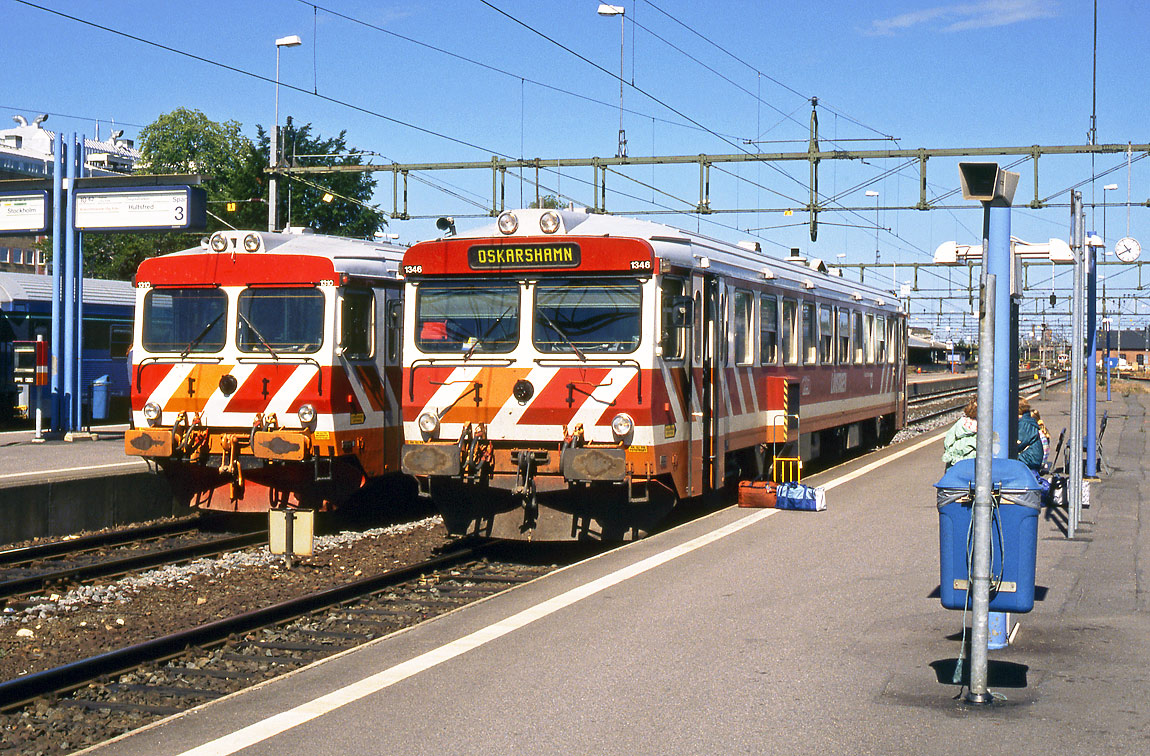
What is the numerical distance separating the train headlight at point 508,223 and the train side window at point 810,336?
636cm

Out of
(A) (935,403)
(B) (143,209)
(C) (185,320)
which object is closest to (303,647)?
(C) (185,320)

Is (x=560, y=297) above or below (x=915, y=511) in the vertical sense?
above

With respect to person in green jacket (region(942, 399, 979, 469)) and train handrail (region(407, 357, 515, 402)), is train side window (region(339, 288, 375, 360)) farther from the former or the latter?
person in green jacket (region(942, 399, 979, 469))

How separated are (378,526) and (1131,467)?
11.8 m

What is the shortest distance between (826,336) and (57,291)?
13480mm

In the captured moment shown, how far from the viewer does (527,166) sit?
90.2ft

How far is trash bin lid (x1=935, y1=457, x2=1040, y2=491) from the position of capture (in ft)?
22.6

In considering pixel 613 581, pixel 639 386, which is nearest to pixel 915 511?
pixel 639 386

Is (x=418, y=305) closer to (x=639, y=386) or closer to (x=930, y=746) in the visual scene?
(x=639, y=386)

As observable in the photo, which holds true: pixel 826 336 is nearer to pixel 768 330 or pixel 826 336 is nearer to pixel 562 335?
pixel 768 330

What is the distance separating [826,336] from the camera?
1867 centimetres

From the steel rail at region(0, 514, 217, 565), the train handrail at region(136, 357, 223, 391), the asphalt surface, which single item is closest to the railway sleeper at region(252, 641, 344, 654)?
the steel rail at region(0, 514, 217, 565)

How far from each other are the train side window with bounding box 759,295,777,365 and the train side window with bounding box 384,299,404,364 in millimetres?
4150

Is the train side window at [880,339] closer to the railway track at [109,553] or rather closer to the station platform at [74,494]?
the railway track at [109,553]
